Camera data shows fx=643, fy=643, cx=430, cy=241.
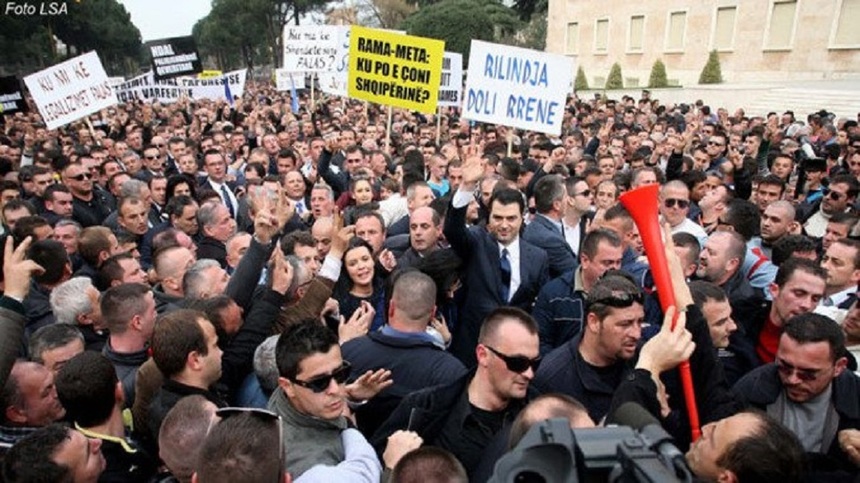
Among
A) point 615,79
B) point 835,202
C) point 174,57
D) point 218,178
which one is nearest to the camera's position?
point 835,202

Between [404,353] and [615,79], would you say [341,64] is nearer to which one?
[404,353]

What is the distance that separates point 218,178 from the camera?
8141 mm

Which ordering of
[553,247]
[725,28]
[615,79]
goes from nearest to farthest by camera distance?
[553,247] → [725,28] → [615,79]

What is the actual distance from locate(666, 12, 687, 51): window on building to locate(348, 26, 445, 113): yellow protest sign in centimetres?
3241

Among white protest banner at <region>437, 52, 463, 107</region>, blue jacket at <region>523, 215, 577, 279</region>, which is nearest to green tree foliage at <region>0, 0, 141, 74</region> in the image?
white protest banner at <region>437, 52, 463, 107</region>

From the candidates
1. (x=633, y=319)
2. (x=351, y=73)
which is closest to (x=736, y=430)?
(x=633, y=319)

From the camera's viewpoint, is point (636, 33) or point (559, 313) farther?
point (636, 33)

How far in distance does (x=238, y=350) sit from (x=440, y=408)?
1347mm

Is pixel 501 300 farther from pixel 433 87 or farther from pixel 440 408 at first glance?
pixel 433 87

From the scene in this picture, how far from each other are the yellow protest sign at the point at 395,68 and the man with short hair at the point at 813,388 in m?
6.11

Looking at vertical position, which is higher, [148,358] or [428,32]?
[428,32]

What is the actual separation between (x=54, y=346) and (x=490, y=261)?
8.97ft

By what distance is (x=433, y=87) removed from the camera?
857 cm

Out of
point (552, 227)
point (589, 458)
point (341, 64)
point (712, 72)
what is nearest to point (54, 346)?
point (589, 458)
